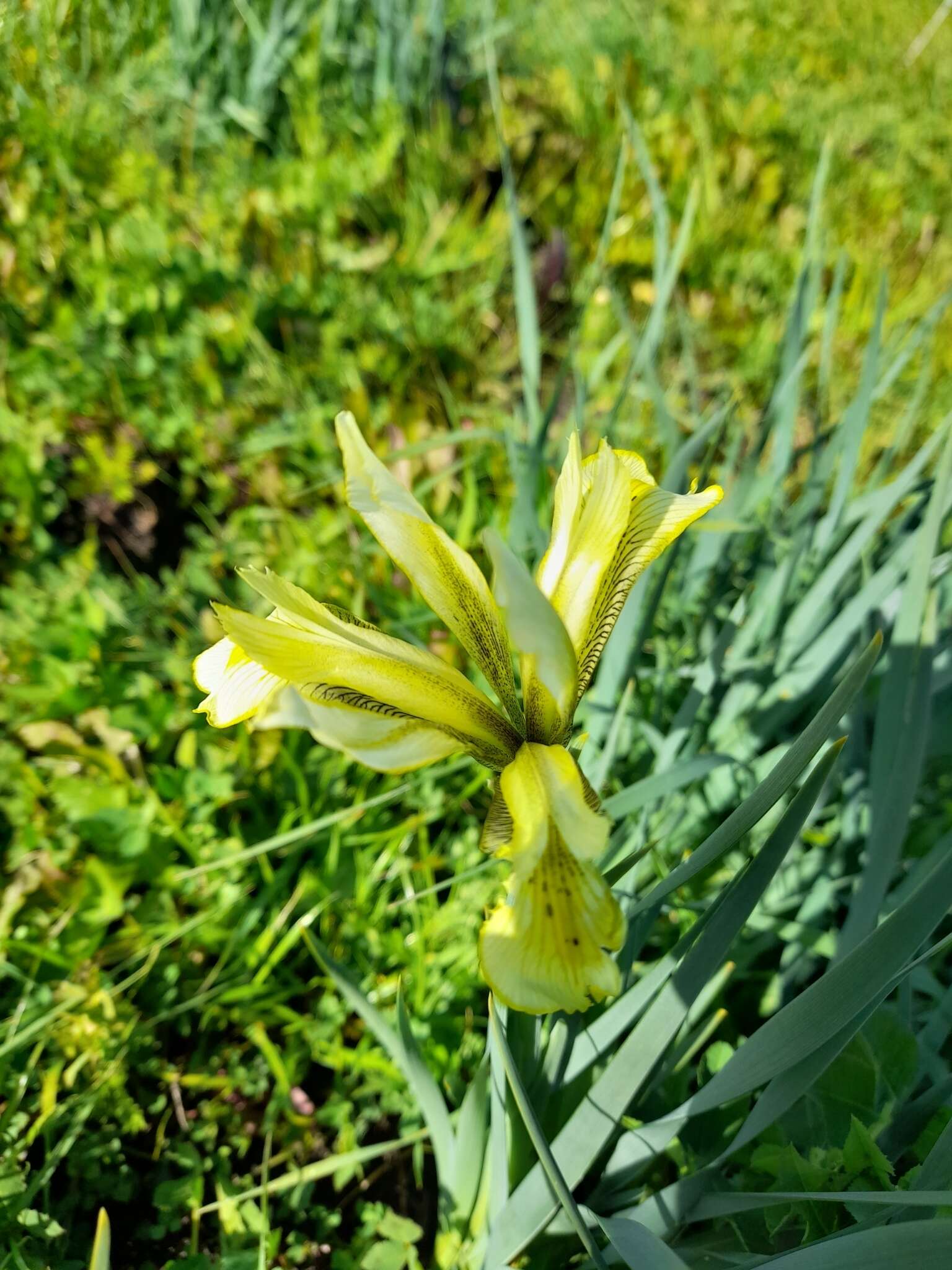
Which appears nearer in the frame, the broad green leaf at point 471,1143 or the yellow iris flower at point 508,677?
the yellow iris flower at point 508,677

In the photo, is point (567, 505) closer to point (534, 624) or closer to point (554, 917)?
point (534, 624)

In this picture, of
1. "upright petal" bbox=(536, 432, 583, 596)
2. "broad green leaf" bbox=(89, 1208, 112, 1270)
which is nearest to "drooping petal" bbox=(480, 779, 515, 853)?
"upright petal" bbox=(536, 432, 583, 596)

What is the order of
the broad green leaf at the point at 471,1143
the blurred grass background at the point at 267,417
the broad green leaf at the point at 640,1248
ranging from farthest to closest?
the blurred grass background at the point at 267,417 → the broad green leaf at the point at 471,1143 → the broad green leaf at the point at 640,1248

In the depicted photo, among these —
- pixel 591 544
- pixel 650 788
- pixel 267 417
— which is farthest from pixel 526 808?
pixel 267 417

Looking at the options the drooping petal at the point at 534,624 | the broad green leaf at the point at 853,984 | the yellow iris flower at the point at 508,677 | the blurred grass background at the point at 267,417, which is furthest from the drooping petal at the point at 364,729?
the blurred grass background at the point at 267,417

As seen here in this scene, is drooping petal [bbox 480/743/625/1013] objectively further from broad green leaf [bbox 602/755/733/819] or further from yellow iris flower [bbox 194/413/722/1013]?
broad green leaf [bbox 602/755/733/819]

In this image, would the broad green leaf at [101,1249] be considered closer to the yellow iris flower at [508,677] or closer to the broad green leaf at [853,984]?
the yellow iris flower at [508,677]
